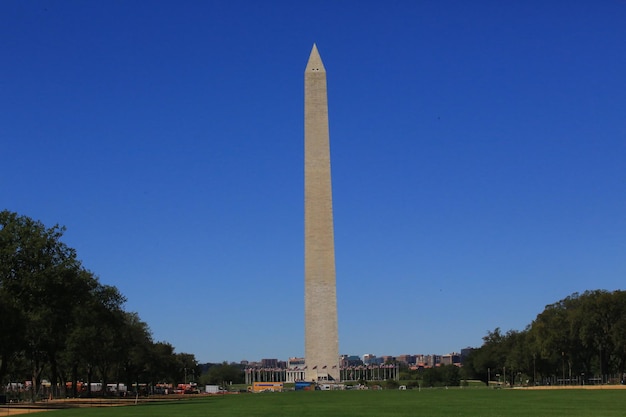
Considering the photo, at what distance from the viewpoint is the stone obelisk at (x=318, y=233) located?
264 feet

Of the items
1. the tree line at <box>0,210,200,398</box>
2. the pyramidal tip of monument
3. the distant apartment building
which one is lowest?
the distant apartment building

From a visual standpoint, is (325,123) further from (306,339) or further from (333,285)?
(306,339)

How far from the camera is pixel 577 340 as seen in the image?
9188cm

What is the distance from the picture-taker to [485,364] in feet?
429

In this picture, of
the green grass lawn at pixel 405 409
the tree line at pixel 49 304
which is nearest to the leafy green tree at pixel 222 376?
the tree line at pixel 49 304

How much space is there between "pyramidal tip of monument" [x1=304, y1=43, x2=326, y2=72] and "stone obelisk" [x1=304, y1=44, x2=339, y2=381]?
1.13m

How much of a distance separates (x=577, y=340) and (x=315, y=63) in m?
39.7

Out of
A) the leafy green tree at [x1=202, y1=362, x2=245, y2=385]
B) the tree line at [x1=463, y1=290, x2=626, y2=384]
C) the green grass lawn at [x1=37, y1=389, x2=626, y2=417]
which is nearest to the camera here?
the green grass lawn at [x1=37, y1=389, x2=626, y2=417]

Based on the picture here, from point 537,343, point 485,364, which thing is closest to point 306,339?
point 537,343

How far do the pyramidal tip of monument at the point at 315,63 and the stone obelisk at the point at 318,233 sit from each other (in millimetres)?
1131

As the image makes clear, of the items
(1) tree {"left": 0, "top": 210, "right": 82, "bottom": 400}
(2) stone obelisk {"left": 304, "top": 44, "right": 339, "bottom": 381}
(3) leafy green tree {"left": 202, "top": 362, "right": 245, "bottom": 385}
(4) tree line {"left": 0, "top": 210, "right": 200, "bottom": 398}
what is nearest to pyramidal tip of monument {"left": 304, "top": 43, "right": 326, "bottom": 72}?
(2) stone obelisk {"left": 304, "top": 44, "right": 339, "bottom": 381}

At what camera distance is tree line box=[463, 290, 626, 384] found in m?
87.4

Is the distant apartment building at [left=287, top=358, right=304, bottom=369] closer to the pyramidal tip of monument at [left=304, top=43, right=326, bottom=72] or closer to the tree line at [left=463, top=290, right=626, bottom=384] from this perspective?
the tree line at [left=463, top=290, right=626, bottom=384]

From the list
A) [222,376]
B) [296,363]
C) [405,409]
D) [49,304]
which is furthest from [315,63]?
[222,376]
